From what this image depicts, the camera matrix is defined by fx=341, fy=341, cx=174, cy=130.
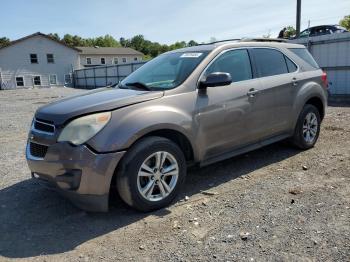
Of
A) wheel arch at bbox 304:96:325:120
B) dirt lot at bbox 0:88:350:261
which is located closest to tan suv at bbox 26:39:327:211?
wheel arch at bbox 304:96:325:120

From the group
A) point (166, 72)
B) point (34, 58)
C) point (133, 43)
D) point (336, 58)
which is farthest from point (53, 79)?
point (133, 43)

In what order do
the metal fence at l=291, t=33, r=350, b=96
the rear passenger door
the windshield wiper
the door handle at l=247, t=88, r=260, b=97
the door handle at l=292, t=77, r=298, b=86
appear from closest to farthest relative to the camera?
the windshield wiper < the door handle at l=247, t=88, r=260, b=97 < the rear passenger door < the door handle at l=292, t=77, r=298, b=86 < the metal fence at l=291, t=33, r=350, b=96

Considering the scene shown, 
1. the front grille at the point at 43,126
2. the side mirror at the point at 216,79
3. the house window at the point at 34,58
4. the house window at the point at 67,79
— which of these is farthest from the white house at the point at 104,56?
the front grille at the point at 43,126

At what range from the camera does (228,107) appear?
438cm

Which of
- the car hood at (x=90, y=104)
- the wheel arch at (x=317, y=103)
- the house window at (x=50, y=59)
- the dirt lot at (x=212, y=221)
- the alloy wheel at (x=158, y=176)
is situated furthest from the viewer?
the house window at (x=50, y=59)

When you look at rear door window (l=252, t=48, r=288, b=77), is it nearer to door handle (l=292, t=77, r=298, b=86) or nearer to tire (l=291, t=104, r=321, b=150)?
door handle (l=292, t=77, r=298, b=86)

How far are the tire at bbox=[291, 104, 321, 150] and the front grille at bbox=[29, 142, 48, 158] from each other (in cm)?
388

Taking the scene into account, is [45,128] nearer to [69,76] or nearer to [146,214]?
[146,214]

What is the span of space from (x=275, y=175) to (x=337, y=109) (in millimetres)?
6685

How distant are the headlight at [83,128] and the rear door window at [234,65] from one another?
5.30 ft

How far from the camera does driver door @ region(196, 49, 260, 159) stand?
4188 millimetres

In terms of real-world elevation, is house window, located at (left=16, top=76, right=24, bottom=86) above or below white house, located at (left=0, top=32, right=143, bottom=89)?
below

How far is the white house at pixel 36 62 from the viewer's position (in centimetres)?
4203

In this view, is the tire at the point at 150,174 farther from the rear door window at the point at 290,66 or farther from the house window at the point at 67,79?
the house window at the point at 67,79
